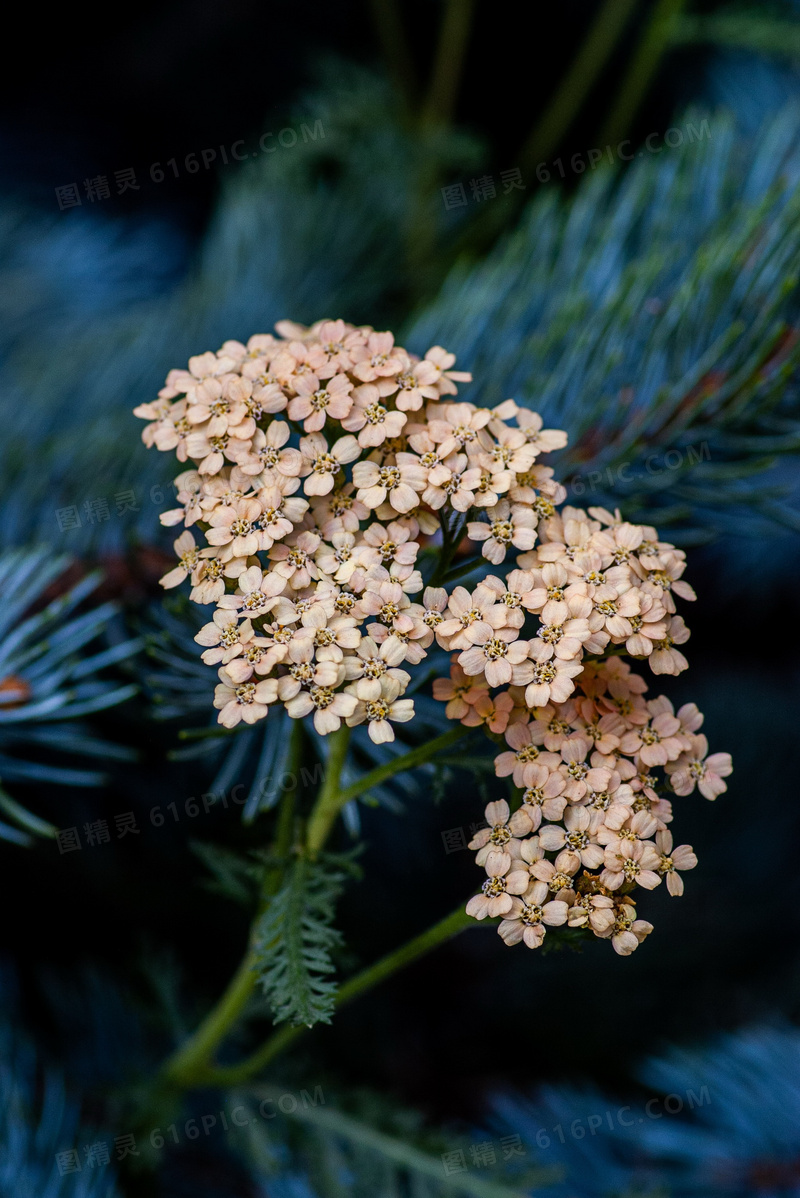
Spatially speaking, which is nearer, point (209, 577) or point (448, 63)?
point (209, 577)

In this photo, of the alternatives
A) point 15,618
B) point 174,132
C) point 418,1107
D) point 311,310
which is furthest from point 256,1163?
point 174,132

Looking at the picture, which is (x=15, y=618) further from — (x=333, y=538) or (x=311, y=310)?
(x=311, y=310)

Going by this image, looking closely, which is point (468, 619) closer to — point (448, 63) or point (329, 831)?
point (329, 831)

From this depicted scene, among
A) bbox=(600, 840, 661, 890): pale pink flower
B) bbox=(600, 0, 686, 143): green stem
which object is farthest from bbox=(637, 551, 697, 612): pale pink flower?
bbox=(600, 0, 686, 143): green stem

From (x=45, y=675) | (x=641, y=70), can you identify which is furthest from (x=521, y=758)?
(x=641, y=70)

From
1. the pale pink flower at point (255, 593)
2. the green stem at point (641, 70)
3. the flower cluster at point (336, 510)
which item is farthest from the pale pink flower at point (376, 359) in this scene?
the green stem at point (641, 70)

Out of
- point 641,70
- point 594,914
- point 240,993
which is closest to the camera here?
point 594,914

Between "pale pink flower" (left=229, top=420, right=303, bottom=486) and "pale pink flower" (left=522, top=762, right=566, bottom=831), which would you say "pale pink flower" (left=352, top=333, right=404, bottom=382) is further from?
"pale pink flower" (left=522, top=762, right=566, bottom=831)
